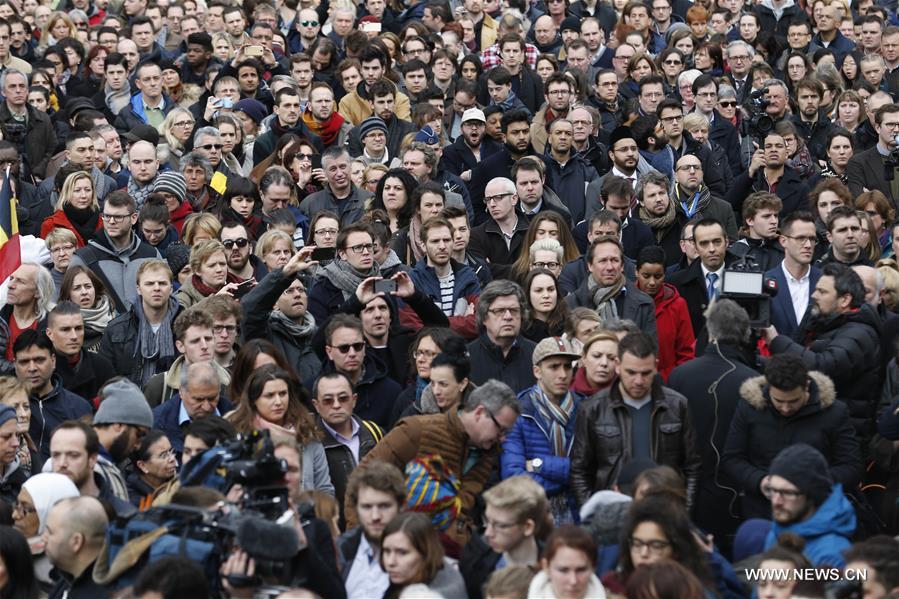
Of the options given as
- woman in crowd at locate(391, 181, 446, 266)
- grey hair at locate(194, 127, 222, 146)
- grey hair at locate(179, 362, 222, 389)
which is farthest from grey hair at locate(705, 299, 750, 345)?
grey hair at locate(194, 127, 222, 146)

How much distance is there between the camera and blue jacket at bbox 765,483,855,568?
7.77m

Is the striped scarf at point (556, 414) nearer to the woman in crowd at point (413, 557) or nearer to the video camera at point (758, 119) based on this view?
the woman in crowd at point (413, 557)

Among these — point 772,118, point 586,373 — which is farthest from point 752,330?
Result: point 772,118

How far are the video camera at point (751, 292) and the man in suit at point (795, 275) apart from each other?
952 mm

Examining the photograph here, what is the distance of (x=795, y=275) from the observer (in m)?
11.0

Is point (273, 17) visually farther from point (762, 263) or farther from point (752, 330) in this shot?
point (752, 330)

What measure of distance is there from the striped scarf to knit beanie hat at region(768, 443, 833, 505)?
1514mm

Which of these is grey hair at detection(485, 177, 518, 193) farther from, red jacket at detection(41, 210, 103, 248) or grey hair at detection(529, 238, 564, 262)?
red jacket at detection(41, 210, 103, 248)

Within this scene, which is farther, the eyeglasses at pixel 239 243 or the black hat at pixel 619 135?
the black hat at pixel 619 135

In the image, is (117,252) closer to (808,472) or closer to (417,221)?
(417,221)

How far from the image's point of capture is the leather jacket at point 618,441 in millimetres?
8906

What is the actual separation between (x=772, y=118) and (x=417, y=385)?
6.57 meters

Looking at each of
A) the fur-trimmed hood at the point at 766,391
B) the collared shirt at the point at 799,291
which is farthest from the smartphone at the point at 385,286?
the fur-trimmed hood at the point at 766,391

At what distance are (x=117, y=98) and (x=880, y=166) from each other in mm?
7252
